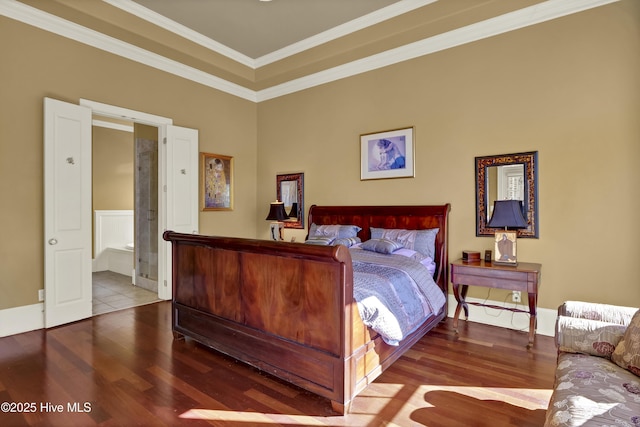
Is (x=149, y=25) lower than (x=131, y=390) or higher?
higher

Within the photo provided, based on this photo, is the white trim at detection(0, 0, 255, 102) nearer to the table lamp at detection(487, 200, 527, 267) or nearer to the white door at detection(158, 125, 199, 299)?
the white door at detection(158, 125, 199, 299)

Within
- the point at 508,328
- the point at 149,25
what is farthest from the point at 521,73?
the point at 149,25

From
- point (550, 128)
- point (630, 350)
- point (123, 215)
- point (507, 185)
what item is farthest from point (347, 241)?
point (123, 215)

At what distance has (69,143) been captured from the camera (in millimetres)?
3594

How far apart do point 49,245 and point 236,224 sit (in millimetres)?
2502

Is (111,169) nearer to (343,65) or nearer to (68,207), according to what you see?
(68,207)

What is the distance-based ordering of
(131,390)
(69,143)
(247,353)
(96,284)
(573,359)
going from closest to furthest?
(573,359) < (131,390) < (247,353) < (69,143) < (96,284)

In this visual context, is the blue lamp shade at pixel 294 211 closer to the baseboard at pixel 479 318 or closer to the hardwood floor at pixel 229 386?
the hardwood floor at pixel 229 386

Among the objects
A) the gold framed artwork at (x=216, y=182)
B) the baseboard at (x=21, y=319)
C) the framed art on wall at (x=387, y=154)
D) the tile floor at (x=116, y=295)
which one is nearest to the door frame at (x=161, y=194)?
the tile floor at (x=116, y=295)

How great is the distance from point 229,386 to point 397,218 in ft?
8.63

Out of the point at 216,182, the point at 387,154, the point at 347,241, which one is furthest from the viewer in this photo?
the point at 216,182

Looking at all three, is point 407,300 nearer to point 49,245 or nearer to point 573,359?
point 573,359

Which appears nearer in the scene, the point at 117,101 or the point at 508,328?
the point at 508,328

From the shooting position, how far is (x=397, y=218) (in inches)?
162
